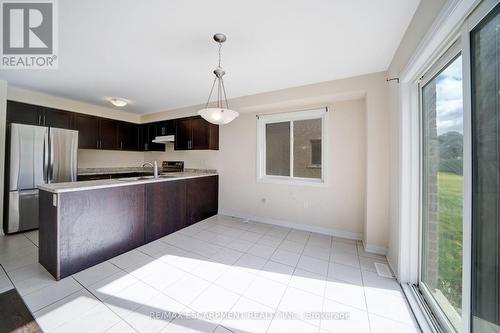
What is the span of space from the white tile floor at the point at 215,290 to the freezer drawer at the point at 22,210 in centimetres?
25

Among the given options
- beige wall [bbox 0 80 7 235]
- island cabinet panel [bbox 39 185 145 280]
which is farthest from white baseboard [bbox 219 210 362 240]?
beige wall [bbox 0 80 7 235]

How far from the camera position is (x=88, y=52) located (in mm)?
2072

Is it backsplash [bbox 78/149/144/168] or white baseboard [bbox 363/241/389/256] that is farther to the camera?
backsplash [bbox 78/149/144/168]

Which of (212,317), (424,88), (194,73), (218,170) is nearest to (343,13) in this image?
(424,88)

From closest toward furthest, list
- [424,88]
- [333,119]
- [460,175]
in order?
1. [460,175]
2. [424,88]
3. [333,119]

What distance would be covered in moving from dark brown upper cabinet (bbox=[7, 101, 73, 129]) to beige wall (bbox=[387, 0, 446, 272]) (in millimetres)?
5390

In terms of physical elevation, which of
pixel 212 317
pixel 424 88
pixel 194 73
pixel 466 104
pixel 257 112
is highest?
pixel 194 73

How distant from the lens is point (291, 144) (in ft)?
11.3

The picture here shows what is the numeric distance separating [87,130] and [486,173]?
5602mm

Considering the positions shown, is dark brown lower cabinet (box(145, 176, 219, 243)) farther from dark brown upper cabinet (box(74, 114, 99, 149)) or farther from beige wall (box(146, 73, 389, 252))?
dark brown upper cabinet (box(74, 114, 99, 149))

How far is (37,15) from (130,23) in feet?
2.55

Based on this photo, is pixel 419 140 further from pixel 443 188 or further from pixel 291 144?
pixel 291 144

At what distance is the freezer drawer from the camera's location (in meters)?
2.81

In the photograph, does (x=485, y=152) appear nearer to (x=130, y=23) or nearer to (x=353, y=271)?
(x=353, y=271)
